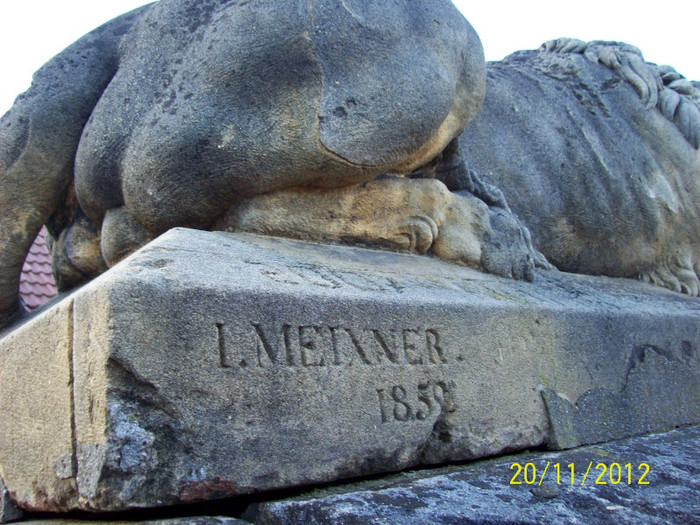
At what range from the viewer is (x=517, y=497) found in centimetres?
146

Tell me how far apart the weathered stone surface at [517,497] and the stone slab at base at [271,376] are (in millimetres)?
77

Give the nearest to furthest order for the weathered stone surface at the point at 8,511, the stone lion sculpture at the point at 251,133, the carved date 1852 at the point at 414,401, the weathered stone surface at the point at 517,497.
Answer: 1. the weathered stone surface at the point at 517,497
2. the weathered stone surface at the point at 8,511
3. the carved date 1852 at the point at 414,401
4. the stone lion sculpture at the point at 251,133

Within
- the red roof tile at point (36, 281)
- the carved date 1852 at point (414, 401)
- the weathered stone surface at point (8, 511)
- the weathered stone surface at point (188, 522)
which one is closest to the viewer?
the weathered stone surface at point (188, 522)

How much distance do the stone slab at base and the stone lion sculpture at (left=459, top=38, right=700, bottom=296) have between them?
797 mm

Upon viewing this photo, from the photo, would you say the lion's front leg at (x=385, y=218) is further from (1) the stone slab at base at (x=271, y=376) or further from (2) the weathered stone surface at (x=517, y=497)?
(2) the weathered stone surface at (x=517, y=497)

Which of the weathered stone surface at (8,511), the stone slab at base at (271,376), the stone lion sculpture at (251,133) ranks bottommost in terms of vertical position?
the weathered stone surface at (8,511)

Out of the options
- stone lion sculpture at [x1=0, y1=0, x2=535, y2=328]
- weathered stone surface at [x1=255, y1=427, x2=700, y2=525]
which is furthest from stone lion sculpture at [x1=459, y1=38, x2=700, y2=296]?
weathered stone surface at [x1=255, y1=427, x2=700, y2=525]

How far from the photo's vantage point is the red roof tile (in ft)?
22.3

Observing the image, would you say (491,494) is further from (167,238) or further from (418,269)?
(167,238)

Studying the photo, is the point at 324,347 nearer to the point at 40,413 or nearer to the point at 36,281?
the point at 40,413

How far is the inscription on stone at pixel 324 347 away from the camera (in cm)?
138

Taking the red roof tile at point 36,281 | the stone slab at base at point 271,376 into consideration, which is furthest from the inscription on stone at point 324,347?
the red roof tile at point 36,281

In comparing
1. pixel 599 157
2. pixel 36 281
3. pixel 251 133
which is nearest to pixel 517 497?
pixel 251 133
